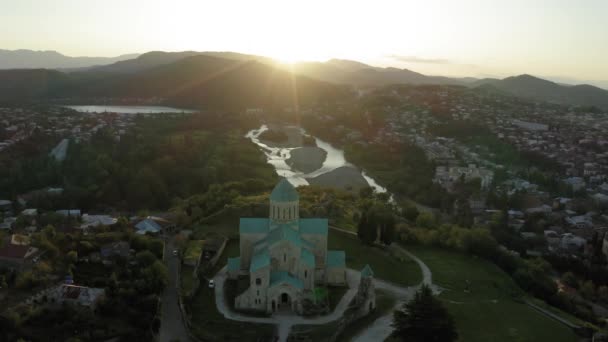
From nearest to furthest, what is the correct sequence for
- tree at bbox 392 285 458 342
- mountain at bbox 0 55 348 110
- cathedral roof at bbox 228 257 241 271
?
1. tree at bbox 392 285 458 342
2. cathedral roof at bbox 228 257 241 271
3. mountain at bbox 0 55 348 110

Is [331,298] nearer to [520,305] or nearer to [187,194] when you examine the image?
[520,305]

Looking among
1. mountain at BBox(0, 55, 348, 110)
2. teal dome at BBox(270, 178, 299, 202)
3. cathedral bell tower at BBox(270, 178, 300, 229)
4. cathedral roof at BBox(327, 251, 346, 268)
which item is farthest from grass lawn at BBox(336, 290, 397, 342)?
mountain at BBox(0, 55, 348, 110)

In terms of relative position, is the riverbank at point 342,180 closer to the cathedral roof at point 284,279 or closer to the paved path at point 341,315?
the paved path at point 341,315

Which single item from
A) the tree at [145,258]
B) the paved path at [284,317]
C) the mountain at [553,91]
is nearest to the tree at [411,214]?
the paved path at [284,317]

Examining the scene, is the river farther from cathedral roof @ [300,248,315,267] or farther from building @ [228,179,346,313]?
cathedral roof @ [300,248,315,267]

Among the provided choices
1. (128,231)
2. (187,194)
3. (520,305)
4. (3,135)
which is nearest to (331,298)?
(520,305)

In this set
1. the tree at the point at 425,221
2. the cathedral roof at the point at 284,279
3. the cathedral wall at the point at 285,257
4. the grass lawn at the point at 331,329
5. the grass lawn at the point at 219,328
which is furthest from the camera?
the tree at the point at 425,221
